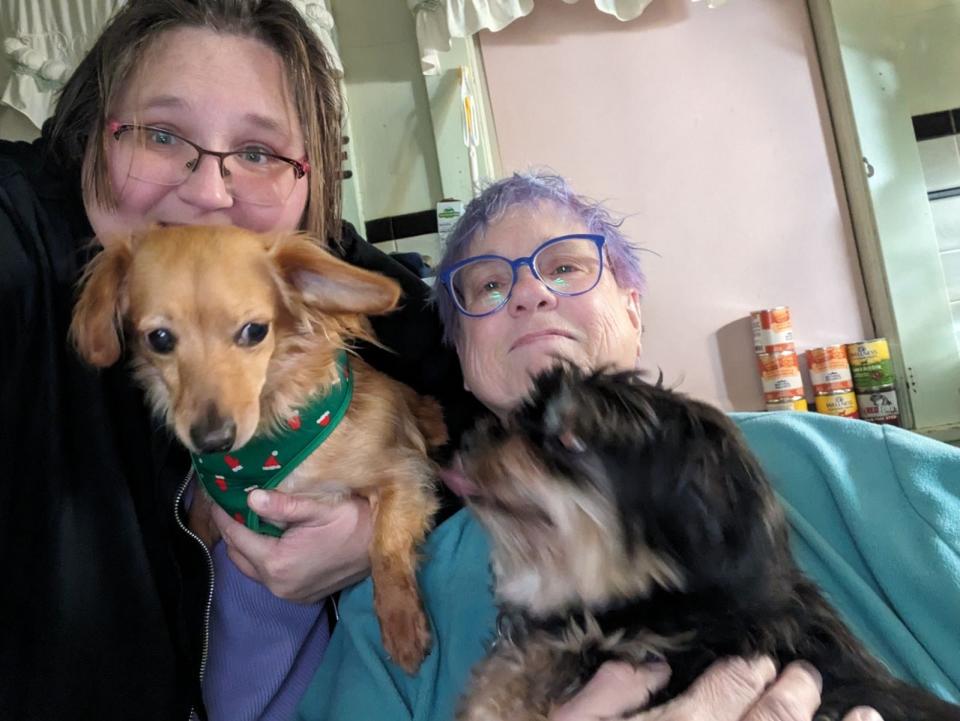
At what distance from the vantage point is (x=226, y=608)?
4.02ft

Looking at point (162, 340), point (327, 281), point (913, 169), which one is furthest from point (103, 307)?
point (913, 169)

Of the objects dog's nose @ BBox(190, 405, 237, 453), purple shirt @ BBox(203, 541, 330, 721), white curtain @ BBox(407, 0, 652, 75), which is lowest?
purple shirt @ BBox(203, 541, 330, 721)

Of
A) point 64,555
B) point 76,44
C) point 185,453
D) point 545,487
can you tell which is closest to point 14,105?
point 76,44

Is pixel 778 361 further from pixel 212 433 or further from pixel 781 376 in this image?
pixel 212 433

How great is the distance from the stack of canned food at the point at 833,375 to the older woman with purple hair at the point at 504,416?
1.51m

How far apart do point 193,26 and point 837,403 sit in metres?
2.61

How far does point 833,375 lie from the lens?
2.66 m

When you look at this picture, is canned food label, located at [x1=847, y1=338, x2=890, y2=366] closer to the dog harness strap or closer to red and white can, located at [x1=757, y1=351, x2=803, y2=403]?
red and white can, located at [x1=757, y1=351, x2=803, y2=403]

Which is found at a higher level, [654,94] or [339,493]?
[654,94]

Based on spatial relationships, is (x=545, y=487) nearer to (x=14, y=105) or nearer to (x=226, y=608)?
(x=226, y=608)

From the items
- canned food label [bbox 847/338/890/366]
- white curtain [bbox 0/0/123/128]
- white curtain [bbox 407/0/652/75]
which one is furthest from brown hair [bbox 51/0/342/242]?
canned food label [bbox 847/338/890/366]

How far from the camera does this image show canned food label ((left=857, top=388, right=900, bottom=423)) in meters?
2.63

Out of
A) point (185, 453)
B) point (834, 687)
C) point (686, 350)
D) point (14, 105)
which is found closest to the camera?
point (834, 687)

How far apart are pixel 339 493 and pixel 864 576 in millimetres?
880
